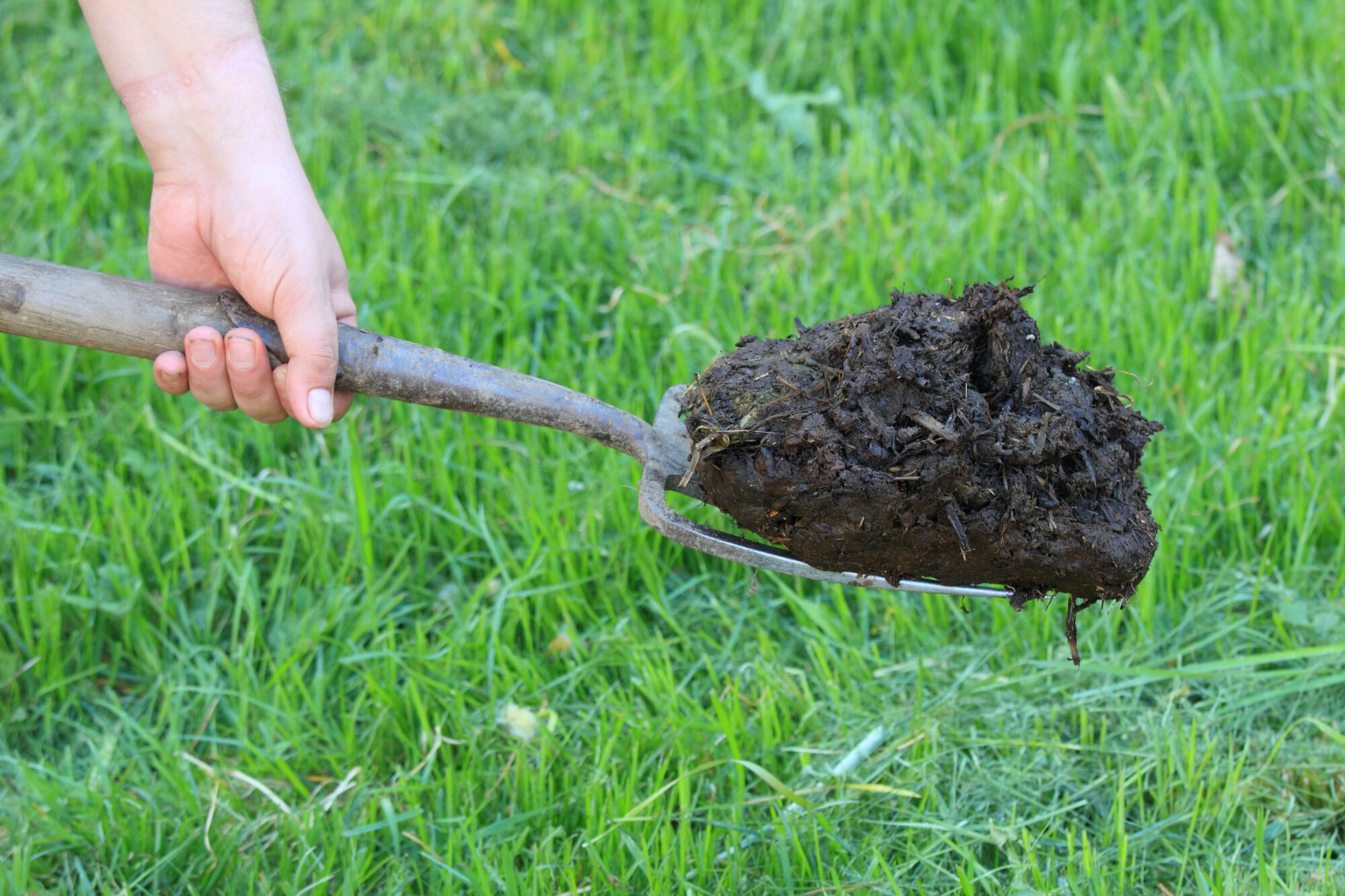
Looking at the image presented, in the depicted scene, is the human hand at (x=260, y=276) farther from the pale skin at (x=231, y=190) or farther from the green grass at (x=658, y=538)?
the green grass at (x=658, y=538)

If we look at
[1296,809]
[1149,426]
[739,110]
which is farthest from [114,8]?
[1296,809]

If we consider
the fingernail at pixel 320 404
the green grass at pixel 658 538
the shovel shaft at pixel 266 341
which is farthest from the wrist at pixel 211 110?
the green grass at pixel 658 538

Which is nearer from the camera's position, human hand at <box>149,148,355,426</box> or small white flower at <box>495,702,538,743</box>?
human hand at <box>149,148,355,426</box>

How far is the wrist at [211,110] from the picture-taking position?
2260 mm

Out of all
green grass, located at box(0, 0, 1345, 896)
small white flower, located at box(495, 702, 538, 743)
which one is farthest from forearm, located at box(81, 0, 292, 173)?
small white flower, located at box(495, 702, 538, 743)

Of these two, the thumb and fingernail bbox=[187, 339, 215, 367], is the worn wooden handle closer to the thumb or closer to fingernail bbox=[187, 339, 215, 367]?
fingernail bbox=[187, 339, 215, 367]

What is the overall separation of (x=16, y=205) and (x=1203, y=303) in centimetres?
405

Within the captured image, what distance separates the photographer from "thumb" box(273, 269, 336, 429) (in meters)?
2.15

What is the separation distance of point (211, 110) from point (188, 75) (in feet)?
0.28

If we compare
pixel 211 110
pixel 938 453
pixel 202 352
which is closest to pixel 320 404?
pixel 202 352

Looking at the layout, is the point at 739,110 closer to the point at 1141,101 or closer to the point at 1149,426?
the point at 1141,101

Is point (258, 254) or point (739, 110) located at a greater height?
point (258, 254)

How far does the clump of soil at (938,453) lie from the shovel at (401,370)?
9 centimetres

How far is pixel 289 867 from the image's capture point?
7.61 feet
